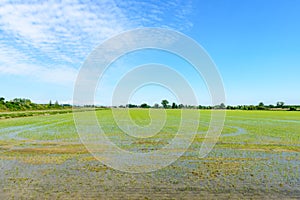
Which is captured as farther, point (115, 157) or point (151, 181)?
point (115, 157)

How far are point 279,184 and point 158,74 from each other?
529 inches

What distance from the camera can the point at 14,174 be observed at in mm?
6281

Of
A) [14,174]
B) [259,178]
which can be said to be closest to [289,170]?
[259,178]

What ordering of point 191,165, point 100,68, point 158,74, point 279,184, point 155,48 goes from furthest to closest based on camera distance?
1. point 158,74
2. point 155,48
3. point 100,68
4. point 191,165
5. point 279,184

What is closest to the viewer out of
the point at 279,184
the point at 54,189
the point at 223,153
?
the point at 54,189

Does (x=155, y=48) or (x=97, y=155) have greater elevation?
(x=155, y=48)

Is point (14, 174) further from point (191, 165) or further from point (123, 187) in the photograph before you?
point (191, 165)

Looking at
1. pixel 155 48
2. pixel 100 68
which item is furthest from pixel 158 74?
pixel 100 68

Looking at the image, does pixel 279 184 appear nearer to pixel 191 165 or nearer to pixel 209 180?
pixel 209 180

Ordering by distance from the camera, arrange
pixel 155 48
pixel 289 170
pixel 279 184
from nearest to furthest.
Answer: pixel 279 184 < pixel 289 170 < pixel 155 48

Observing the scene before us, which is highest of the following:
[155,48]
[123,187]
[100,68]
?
[155,48]

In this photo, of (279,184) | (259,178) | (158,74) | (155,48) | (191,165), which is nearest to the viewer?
(279,184)

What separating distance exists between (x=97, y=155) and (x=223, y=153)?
4405mm

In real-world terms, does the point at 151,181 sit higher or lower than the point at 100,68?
lower
